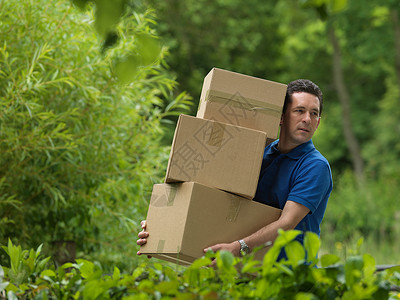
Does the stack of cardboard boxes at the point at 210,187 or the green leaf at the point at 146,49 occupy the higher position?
the green leaf at the point at 146,49

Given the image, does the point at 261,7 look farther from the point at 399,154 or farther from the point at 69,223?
the point at 69,223

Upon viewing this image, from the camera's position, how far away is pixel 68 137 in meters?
3.79

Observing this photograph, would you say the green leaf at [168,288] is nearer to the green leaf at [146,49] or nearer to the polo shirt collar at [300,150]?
the green leaf at [146,49]

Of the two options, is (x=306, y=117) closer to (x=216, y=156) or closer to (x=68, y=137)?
(x=216, y=156)

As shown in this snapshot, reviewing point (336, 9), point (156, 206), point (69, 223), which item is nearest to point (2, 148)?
point (69, 223)

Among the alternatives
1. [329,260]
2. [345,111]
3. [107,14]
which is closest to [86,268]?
[329,260]

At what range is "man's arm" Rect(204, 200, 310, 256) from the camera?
90.4 inches

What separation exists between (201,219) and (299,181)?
47 cm

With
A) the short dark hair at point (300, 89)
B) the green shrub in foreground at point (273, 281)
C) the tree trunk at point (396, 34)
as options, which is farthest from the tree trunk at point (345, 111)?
the green shrub in foreground at point (273, 281)

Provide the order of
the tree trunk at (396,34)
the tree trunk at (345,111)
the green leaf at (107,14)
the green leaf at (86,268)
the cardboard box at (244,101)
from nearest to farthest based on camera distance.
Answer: the green leaf at (107,14) → the green leaf at (86,268) → the cardboard box at (244,101) → the tree trunk at (396,34) → the tree trunk at (345,111)

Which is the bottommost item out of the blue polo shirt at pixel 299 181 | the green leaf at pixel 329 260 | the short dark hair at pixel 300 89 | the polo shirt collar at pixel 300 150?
the green leaf at pixel 329 260

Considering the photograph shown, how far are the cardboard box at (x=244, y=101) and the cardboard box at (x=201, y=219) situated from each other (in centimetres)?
34

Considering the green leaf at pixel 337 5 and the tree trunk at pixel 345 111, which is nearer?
the green leaf at pixel 337 5

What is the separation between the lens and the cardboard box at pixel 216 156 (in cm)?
233
